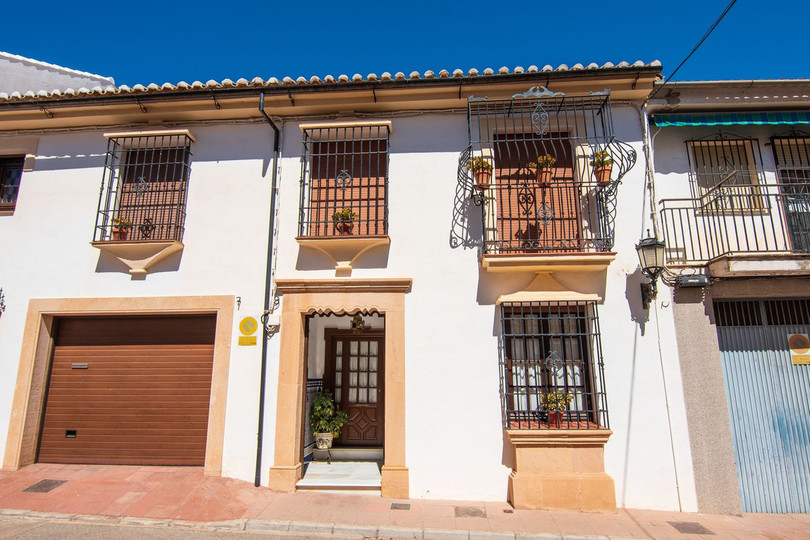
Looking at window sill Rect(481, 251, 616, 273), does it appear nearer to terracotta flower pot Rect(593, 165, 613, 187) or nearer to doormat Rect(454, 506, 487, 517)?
terracotta flower pot Rect(593, 165, 613, 187)

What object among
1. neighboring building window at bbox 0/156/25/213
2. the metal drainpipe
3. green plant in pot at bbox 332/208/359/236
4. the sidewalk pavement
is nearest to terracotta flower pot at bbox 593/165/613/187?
green plant in pot at bbox 332/208/359/236

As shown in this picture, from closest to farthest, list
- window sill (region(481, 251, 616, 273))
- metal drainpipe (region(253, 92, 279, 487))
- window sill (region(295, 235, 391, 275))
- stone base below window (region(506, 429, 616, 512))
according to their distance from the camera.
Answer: stone base below window (region(506, 429, 616, 512)), window sill (region(481, 251, 616, 273)), metal drainpipe (region(253, 92, 279, 487)), window sill (region(295, 235, 391, 275))

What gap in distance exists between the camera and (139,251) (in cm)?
686

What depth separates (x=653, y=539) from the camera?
4934 millimetres

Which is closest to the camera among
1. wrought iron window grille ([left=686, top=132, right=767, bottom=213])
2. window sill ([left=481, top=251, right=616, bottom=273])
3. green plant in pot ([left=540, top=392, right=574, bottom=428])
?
green plant in pot ([left=540, top=392, right=574, bottom=428])

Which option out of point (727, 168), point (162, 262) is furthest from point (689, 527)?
point (162, 262)

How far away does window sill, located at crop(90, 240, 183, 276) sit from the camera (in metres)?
6.77

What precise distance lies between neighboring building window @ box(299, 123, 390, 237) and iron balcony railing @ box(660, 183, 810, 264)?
4.34 m

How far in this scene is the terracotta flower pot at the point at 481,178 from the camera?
6.40 meters

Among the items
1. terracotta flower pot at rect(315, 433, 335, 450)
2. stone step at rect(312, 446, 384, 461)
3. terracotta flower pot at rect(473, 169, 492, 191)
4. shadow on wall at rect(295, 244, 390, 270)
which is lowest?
Result: stone step at rect(312, 446, 384, 461)

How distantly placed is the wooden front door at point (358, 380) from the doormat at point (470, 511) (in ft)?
9.72

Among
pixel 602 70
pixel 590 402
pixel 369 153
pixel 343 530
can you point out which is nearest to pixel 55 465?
pixel 343 530

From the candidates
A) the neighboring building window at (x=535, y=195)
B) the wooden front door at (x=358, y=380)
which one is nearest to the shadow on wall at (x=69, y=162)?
the wooden front door at (x=358, y=380)

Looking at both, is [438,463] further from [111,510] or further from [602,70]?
[602,70]
